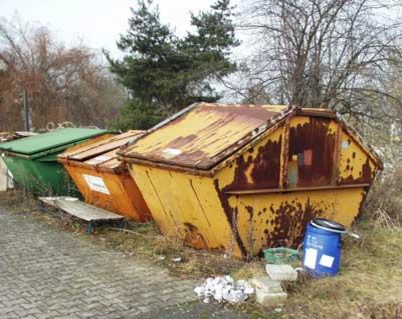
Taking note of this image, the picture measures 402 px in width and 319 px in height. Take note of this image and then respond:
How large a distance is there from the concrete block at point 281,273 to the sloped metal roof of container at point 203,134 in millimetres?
1150

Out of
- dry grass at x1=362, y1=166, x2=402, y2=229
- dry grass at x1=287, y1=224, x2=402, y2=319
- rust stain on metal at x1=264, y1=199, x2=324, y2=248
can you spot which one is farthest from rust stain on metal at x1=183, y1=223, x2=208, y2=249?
dry grass at x1=362, y1=166, x2=402, y2=229

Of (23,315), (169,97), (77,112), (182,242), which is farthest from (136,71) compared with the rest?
(23,315)

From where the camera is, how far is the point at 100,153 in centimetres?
769

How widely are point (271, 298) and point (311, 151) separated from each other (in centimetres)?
198

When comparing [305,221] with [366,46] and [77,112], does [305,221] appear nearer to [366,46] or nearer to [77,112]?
[366,46]

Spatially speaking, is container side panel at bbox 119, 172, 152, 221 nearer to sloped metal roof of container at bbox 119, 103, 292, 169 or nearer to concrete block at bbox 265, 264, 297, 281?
sloped metal roof of container at bbox 119, 103, 292, 169

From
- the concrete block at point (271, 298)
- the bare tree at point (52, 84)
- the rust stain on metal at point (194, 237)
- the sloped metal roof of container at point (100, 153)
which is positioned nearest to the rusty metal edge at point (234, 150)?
the rust stain on metal at point (194, 237)

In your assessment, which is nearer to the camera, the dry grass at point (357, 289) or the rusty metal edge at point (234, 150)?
the dry grass at point (357, 289)

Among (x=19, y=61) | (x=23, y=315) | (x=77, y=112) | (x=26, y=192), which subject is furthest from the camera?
(x=77, y=112)

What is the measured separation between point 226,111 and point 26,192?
16.3 feet

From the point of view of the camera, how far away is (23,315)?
13.0 feet

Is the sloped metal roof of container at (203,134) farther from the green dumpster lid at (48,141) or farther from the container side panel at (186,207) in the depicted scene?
the green dumpster lid at (48,141)

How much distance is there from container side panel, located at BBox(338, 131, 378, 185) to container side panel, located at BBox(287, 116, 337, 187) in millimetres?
178

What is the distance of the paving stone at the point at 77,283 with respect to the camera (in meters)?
4.12
